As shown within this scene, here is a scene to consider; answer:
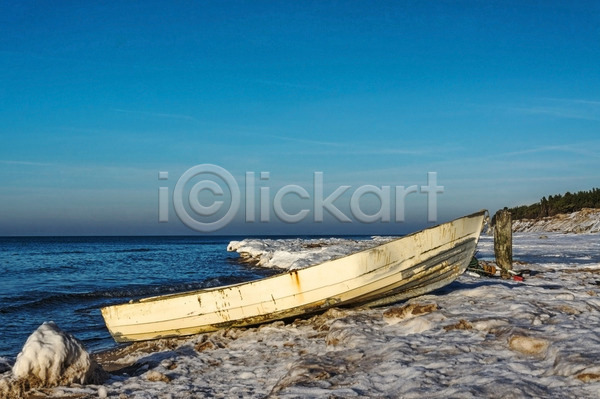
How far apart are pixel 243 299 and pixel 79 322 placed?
21.7 feet

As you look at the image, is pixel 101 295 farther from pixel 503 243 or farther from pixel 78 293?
pixel 503 243

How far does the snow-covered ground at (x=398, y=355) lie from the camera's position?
4422 millimetres

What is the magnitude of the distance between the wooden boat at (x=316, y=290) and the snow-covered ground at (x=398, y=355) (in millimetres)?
253

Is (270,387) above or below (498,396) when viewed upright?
below

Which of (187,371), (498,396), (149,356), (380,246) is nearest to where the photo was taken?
(498,396)

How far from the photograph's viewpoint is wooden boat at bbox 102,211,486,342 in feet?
25.7

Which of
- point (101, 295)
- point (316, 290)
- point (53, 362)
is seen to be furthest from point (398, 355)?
point (101, 295)

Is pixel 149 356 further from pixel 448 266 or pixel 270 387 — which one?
pixel 448 266

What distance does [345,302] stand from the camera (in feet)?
26.5

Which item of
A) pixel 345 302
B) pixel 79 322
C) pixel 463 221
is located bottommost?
pixel 79 322

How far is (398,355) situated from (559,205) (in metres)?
65.0

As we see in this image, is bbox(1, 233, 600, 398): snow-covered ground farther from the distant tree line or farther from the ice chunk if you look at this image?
the distant tree line

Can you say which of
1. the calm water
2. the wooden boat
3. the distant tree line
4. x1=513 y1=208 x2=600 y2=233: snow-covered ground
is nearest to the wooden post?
the wooden boat

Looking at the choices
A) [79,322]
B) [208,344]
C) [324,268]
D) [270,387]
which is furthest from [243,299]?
[79,322]
